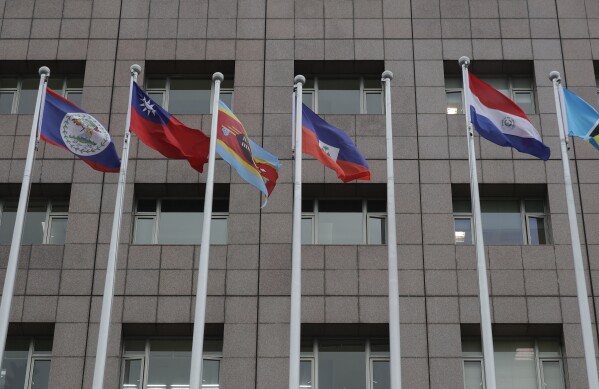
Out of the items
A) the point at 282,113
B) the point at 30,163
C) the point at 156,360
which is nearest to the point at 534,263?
the point at 282,113

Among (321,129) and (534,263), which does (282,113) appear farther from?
(534,263)

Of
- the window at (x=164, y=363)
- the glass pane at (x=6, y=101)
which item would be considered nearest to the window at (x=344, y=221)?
the window at (x=164, y=363)

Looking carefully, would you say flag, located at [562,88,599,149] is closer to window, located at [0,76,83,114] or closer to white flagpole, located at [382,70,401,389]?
white flagpole, located at [382,70,401,389]

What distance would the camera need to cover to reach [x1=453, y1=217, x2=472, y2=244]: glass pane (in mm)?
25875

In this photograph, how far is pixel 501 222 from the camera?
86.9 feet

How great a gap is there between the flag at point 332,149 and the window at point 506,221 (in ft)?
18.2

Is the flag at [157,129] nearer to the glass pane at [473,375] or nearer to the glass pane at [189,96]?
the glass pane at [189,96]

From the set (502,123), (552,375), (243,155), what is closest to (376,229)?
(502,123)

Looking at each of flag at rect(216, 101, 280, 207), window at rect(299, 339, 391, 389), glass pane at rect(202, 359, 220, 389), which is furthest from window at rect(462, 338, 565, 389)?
flag at rect(216, 101, 280, 207)

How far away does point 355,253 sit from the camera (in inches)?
985

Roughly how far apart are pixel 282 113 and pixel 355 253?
16.0 ft

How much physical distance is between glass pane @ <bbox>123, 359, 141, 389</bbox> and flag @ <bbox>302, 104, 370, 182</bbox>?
25.5 ft

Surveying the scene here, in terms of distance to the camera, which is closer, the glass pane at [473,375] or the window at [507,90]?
the glass pane at [473,375]

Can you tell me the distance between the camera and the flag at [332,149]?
70.5ft
